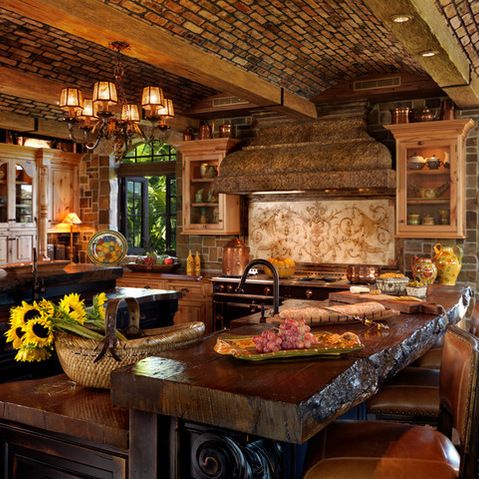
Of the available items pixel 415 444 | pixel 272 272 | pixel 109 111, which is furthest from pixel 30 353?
pixel 109 111

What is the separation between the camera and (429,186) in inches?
245

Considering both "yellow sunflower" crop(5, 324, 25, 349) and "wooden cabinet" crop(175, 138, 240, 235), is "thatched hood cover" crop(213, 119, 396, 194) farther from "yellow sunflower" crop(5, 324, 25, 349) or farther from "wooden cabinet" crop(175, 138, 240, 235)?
"yellow sunflower" crop(5, 324, 25, 349)

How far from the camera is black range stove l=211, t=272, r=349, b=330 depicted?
6270mm

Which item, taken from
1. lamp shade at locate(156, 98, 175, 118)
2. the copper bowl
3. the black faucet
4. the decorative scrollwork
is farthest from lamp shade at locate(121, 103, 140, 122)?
the decorative scrollwork

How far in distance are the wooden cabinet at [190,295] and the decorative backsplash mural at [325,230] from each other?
0.84 meters

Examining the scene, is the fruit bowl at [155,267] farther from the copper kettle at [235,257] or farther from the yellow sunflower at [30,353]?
the yellow sunflower at [30,353]

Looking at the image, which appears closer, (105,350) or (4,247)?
(105,350)

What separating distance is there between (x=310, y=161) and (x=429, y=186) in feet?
4.27

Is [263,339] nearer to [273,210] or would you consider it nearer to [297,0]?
[297,0]

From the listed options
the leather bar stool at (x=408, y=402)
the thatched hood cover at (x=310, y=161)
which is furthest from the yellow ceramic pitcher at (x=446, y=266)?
the leather bar stool at (x=408, y=402)

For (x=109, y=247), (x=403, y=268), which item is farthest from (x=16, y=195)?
(x=403, y=268)

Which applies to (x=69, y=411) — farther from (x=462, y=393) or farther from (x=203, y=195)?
(x=203, y=195)

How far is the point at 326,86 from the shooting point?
6746mm

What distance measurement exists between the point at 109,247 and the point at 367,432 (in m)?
3.95
